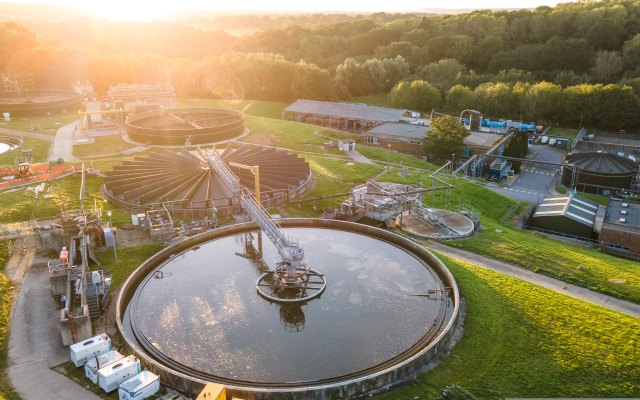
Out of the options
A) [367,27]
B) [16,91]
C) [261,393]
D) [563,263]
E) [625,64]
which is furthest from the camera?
[367,27]

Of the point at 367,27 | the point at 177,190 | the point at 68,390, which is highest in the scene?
the point at 367,27

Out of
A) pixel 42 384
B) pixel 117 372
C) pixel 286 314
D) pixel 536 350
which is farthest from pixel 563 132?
pixel 42 384

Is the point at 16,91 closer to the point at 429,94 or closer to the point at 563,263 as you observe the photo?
the point at 429,94

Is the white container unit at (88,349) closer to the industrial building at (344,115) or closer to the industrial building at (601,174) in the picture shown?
the industrial building at (601,174)

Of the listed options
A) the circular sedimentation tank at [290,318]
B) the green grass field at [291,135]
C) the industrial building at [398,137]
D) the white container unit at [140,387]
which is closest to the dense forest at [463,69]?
the industrial building at [398,137]

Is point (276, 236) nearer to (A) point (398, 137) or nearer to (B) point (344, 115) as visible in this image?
(A) point (398, 137)

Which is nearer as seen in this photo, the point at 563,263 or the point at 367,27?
the point at 563,263

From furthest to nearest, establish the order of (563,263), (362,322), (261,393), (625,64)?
1. (625,64)
2. (563,263)
3. (362,322)
4. (261,393)

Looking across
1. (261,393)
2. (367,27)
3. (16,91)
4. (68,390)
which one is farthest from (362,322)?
(367,27)
